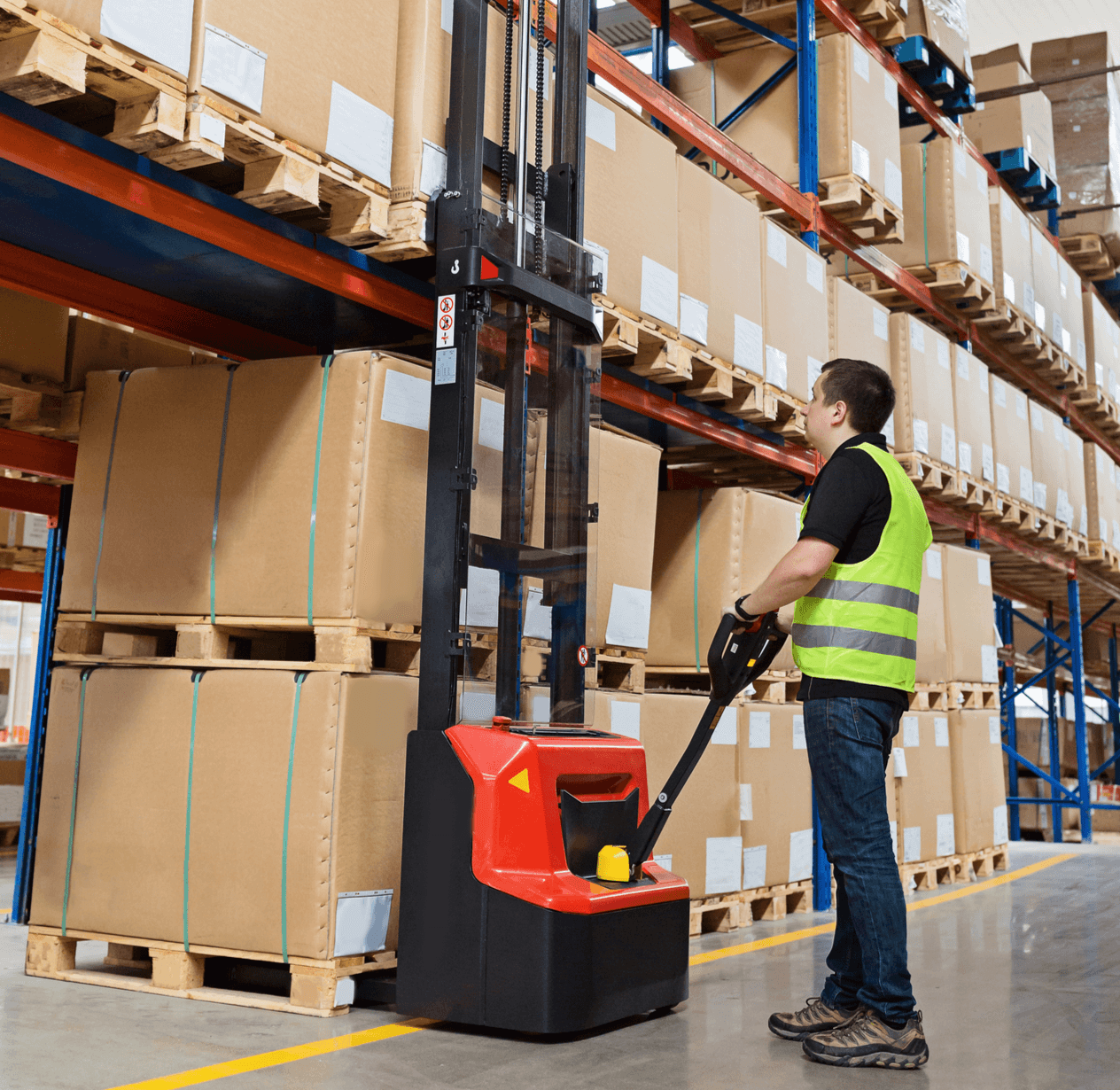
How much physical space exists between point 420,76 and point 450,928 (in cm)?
242

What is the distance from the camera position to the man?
3.01 meters

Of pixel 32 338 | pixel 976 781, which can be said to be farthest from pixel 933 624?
pixel 32 338

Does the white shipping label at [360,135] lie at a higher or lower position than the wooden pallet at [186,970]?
higher

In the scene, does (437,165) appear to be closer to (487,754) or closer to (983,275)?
(487,754)

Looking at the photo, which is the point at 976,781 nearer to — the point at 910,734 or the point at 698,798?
the point at 910,734

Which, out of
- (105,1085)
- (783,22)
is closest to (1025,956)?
(105,1085)

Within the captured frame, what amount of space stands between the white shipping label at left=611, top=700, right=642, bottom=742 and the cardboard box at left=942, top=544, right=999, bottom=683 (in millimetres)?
3773

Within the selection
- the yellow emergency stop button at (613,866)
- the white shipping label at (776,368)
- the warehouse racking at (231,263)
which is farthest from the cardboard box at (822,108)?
the yellow emergency stop button at (613,866)

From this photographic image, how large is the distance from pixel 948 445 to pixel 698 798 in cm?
358

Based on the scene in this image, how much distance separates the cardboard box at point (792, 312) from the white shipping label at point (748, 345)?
0.11 m

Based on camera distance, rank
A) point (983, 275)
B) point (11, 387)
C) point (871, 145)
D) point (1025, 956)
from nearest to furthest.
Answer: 1. point (11, 387)
2. point (1025, 956)
3. point (871, 145)
4. point (983, 275)

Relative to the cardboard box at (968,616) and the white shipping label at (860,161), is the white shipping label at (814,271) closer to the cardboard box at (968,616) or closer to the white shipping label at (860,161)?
the white shipping label at (860,161)

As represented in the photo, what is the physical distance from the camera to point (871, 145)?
22.3 ft

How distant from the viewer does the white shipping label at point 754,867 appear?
5.45 m
